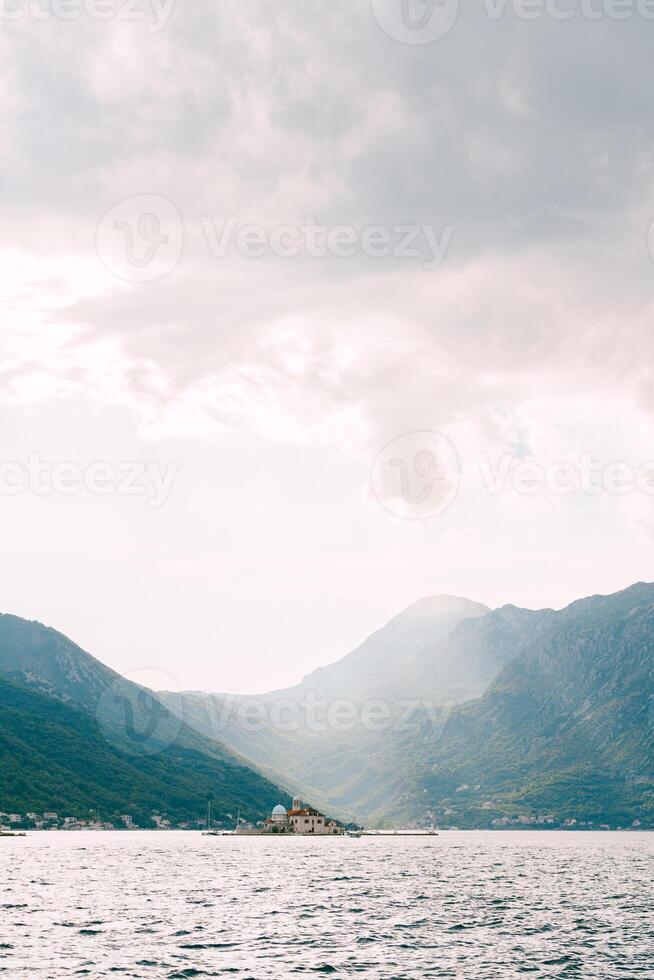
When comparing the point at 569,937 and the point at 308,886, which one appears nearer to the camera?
the point at 569,937

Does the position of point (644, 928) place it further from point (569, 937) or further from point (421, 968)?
point (421, 968)

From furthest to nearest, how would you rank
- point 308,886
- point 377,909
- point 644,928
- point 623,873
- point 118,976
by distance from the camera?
point 623,873 → point 308,886 → point 377,909 → point 644,928 → point 118,976

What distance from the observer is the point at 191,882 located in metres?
153

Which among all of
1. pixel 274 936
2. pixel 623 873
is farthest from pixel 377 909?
pixel 623 873

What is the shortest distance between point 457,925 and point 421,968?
94.7 feet

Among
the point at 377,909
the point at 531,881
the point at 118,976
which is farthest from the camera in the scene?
the point at 531,881

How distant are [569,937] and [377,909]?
1162 inches

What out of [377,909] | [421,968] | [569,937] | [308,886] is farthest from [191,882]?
[421,968]

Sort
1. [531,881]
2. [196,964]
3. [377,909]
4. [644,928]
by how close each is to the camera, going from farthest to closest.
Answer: [531,881]
[377,909]
[644,928]
[196,964]

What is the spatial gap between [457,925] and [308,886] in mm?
52969

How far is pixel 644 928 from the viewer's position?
10181 centimetres

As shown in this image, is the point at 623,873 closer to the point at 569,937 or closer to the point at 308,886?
the point at 308,886

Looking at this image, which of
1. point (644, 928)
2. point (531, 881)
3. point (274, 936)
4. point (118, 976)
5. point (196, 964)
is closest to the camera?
point (118, 976)

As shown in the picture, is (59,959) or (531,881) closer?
(59,959)
